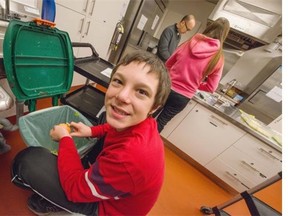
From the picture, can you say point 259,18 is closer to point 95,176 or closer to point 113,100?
point 113,100

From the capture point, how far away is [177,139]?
74.2 inches

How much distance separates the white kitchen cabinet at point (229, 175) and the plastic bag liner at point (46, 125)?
1.43 m

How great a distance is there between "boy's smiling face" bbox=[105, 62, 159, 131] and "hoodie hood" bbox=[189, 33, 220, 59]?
31.8 inches

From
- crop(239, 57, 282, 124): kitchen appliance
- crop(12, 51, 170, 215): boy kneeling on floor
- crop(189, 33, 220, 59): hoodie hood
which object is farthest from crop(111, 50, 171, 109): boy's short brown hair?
crop(239, 57, 282, 124): kitchen appliance

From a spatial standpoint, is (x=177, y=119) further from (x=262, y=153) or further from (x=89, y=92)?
(x=89, y=92)

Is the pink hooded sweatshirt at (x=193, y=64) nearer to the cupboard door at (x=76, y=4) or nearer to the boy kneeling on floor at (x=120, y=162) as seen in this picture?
the boy kneeling on floor at (x=120, y=162)

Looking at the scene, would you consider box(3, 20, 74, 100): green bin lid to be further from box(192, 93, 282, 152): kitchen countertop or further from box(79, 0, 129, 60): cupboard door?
box(192, 93, 282, 152): kitchen countertop

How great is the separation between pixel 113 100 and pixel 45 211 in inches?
29.9

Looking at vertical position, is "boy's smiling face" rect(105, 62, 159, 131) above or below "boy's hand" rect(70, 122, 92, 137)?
above

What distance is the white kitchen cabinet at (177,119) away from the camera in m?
1.72

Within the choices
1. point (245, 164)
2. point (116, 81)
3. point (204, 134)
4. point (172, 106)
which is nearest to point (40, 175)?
point (116, 81)

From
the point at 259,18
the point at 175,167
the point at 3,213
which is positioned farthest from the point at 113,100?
the point at 259,18

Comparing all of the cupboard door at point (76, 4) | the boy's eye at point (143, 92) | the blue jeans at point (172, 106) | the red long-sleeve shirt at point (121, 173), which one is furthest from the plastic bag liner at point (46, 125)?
the cupboard door at point (76, 4)

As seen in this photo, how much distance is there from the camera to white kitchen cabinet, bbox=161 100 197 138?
1.72 meters
